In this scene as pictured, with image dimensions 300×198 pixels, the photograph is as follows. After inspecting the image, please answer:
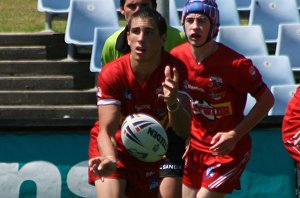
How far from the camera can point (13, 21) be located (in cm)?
1278

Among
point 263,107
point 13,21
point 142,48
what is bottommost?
point 13,21

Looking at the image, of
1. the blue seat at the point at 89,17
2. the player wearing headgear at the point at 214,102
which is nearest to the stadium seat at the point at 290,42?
the blue seat at the point at 89,17

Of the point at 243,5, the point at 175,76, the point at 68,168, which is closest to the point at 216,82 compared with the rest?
the point at 175,76

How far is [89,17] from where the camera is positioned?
10.7 meters

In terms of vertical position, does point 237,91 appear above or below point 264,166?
above

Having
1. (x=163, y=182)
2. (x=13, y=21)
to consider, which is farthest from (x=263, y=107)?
(x=13, y=21)

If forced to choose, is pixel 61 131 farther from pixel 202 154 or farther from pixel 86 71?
pixel 86 71

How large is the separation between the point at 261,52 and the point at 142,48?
13.7 ft

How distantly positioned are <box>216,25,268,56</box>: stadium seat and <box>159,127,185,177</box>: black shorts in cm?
344

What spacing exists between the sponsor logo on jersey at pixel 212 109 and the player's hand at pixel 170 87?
38.8 inches

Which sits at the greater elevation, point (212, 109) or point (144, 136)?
point (144, 136)

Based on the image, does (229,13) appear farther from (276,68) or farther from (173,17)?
(276,68)

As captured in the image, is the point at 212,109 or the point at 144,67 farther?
the point at 212,109

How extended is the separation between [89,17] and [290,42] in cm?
212
